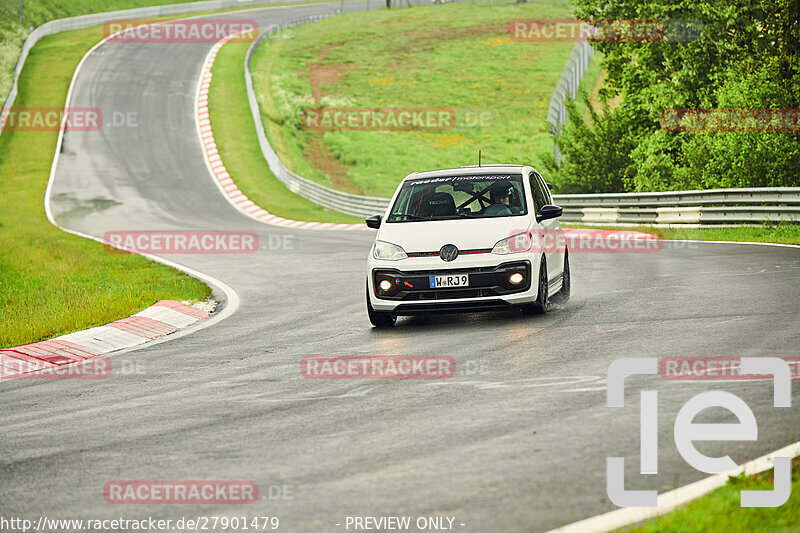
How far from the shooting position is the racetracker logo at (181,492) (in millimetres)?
5492

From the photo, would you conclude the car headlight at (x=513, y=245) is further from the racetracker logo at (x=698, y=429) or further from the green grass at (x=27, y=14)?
the green grass at (x=27, y=14)

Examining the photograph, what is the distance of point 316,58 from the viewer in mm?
74000

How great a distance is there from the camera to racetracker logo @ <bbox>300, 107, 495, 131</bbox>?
5812 centimetres

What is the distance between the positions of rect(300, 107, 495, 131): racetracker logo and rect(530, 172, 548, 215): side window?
43.9m

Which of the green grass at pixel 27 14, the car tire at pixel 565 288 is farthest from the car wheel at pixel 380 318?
the green grass at pixel 27 14

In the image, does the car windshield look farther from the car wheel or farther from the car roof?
the car wheel

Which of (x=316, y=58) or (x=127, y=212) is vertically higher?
(x=316, y=58)

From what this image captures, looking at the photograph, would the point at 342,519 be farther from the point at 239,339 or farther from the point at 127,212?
the point at 127,212

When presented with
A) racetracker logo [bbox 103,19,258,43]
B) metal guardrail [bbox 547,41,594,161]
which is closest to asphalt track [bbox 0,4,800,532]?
metal guardrail [bbox 547,41,594,161]

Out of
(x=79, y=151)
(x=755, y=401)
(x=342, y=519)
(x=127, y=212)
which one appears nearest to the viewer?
(x=342, y=519)

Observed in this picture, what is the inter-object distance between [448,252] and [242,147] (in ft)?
133

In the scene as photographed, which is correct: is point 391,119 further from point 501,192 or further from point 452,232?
point 452,232

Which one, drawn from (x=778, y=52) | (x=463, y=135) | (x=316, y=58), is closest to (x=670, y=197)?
(x=778, y=52)

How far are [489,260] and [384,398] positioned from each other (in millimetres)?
3954
